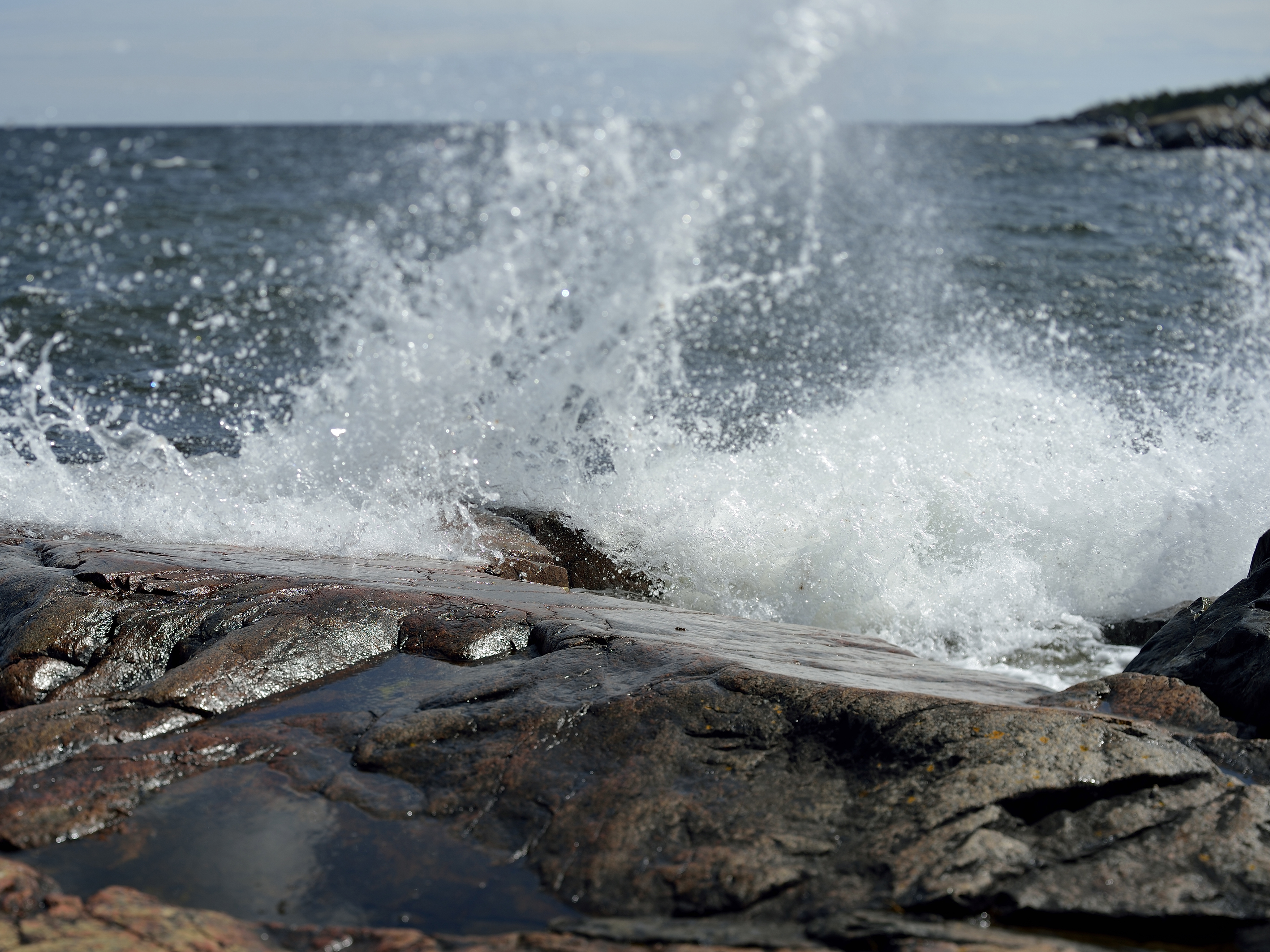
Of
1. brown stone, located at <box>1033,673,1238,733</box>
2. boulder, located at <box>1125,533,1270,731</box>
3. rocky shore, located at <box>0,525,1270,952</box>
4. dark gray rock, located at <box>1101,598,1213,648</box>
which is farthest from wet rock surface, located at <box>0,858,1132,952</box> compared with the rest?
Answer: dark gray rock, located at <box>1101,598,1213,648</box>

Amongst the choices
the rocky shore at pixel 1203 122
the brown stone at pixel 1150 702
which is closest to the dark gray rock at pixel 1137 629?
the brown stone at pixel 1150 702

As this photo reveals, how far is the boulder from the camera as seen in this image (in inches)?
113

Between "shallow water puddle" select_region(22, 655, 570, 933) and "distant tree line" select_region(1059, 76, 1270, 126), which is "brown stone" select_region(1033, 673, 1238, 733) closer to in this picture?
"shallow water puddle" select_region(22, 655, 570, 933)

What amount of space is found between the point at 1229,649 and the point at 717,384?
547 centimetres

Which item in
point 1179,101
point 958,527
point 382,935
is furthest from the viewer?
point 1179,101

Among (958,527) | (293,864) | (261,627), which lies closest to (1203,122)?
(958,527)

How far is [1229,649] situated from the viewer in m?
3.11

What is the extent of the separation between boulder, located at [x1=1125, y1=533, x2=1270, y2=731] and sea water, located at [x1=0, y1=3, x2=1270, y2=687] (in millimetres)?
840

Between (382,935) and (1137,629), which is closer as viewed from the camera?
(382,935)

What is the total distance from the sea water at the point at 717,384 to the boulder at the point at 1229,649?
33.1 inches

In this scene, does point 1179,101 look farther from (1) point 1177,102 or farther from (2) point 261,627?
(2) point 261,627

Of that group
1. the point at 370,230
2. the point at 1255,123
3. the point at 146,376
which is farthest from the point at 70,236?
the point at 1255,123

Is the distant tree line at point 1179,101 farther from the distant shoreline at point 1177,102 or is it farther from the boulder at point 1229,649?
the boulder at point 1229,649

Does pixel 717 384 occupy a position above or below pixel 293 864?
above
